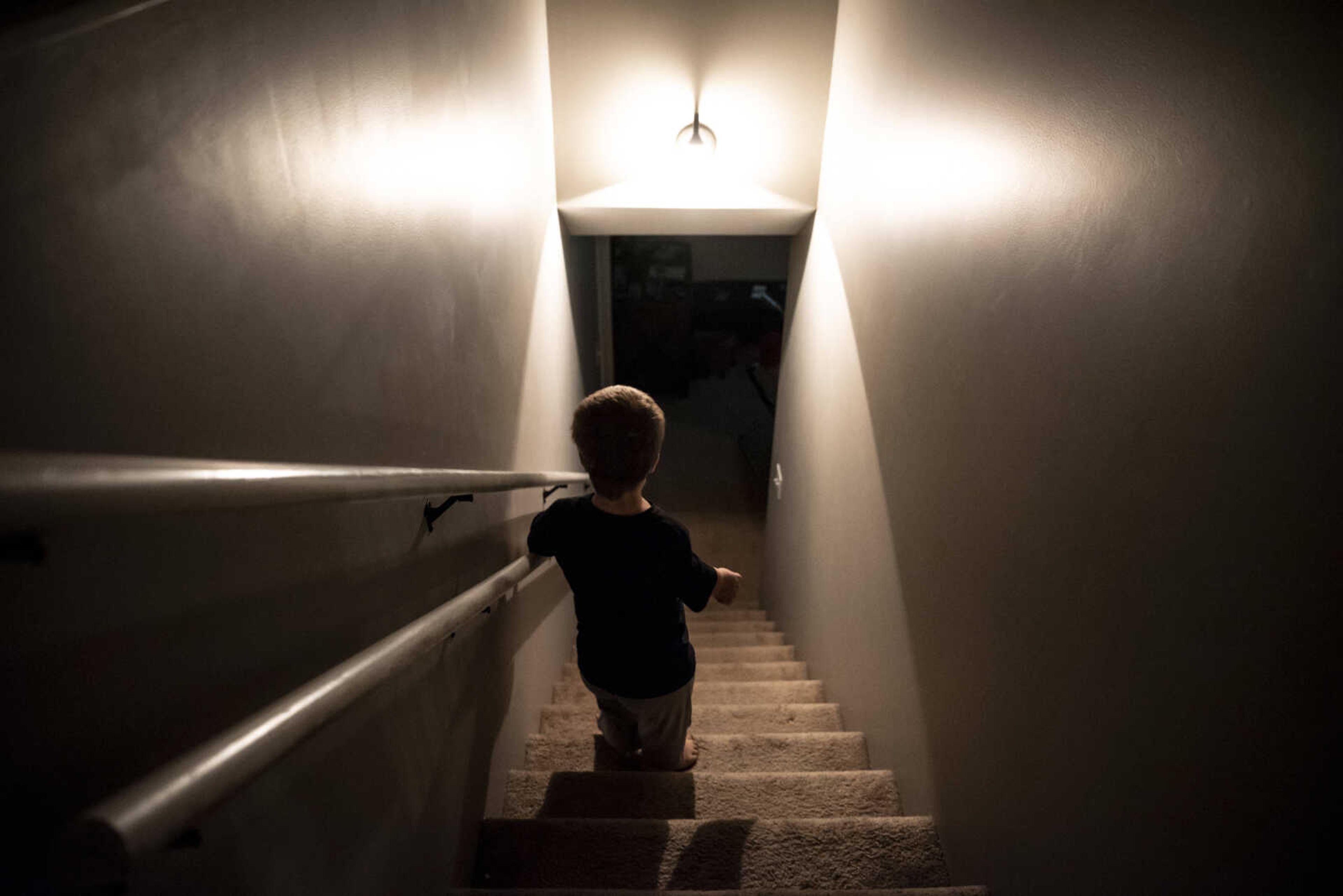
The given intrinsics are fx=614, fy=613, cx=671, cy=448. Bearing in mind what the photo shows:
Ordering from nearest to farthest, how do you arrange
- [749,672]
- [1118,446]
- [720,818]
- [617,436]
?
[1118,446] → [617,436] → [720,818] → [749,672]

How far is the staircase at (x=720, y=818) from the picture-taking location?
1532 mm

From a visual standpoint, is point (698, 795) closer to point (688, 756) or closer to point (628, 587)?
point (688, 756)

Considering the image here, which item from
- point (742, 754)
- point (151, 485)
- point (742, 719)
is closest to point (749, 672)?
point (742, 719)

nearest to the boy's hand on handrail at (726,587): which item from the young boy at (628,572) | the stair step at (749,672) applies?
the young boy at (628,572)

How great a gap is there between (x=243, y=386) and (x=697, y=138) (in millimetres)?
2939

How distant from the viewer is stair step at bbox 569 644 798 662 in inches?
139

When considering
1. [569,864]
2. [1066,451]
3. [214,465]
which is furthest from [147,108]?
[569,864]

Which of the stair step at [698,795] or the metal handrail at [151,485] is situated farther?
the stair step at [698,795]

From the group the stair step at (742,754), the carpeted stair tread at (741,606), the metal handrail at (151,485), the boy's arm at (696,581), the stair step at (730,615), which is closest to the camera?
the metal handrail at (151,485)

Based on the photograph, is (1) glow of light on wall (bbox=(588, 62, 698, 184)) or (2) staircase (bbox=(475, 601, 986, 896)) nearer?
(2) staircase (bbox=(475, 601, 986, 896))

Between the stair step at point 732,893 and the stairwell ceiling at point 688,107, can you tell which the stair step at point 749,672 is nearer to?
the stair step at point 732,893

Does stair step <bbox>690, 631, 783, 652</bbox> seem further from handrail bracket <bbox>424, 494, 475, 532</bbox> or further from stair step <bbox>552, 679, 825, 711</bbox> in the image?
handrail bracket <bbox>424, 494, 475, 532</bbox>

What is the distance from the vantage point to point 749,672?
3281 millimetres

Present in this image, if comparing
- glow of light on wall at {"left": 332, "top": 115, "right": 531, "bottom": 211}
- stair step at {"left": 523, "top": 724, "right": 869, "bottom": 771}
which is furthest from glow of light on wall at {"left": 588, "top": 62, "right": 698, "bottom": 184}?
stair step at {"left": 523, "top": 724, "right": 869, "bottom": 771}
